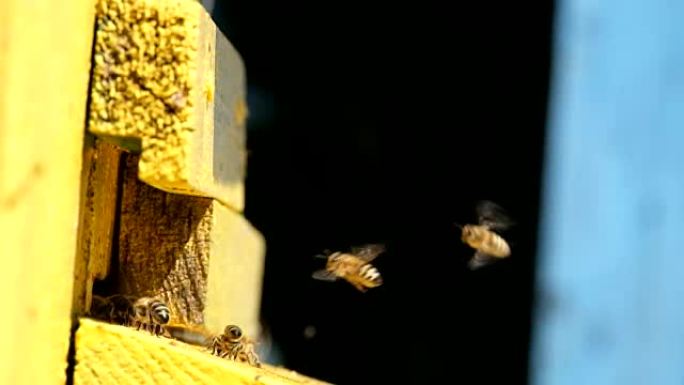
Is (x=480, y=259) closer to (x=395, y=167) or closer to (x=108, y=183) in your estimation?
(x=395, y=167)

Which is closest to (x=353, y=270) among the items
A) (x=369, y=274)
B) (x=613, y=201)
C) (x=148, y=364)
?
(x=369, y=274)

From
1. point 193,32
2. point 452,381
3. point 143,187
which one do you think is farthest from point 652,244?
point 193,32

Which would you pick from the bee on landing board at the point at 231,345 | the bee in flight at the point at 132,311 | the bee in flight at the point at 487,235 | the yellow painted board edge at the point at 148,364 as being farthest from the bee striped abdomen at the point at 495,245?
the yellow painted board edge at the point at 148,364

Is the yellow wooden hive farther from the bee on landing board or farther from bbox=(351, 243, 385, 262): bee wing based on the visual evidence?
bbox=(351, 243, 385, 262): bee wing

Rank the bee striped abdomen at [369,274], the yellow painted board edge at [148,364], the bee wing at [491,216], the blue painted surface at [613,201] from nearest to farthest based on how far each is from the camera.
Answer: the yellow painted board edge at [148,364] → the bee striped abdomen at [369,274] → the bee wing at [491,216] → the blue painted surface at [613,201]

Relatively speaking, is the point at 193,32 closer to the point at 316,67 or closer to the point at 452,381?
the point at 316,67

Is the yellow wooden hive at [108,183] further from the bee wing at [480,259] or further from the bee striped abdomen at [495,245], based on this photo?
the bee wing at [480,259]
